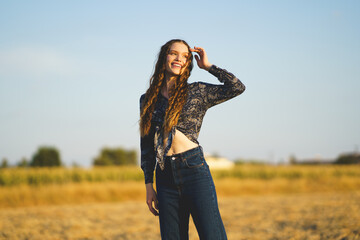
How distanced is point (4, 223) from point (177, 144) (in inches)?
232

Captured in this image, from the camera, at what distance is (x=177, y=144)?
84.5 inches

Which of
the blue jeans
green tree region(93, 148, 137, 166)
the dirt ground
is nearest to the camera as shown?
the blue jeans

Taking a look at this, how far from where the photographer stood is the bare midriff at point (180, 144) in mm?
2131

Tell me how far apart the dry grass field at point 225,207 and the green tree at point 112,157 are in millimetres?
33673

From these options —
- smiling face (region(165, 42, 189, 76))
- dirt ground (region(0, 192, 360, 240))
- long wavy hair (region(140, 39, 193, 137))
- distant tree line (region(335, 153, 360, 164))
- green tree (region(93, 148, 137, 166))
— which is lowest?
distant tree line (region(335, 153, 360, 164))

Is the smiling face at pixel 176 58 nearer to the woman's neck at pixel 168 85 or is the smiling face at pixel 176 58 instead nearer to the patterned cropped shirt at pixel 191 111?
the woman's neck at pixel 168 85

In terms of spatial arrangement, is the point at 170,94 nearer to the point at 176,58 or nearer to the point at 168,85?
the point at 168,85

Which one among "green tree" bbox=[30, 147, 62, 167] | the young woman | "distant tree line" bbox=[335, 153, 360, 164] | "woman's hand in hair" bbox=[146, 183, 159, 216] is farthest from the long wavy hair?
"distant tree line" bbox=[335, 153, 360, 164]

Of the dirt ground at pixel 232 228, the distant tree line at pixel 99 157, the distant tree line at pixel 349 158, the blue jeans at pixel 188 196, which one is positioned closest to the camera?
the blue jeans at pixel 188 196

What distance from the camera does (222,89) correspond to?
89.6 inches

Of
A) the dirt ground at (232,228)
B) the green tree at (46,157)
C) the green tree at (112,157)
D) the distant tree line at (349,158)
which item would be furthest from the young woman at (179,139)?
the distant tree line at (349,158)

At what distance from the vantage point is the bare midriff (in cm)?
213

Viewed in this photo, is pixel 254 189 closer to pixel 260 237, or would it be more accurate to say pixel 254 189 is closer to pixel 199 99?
pixel 260 237

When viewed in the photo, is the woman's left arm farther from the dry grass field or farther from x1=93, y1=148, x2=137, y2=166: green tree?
x1=93, y1=148, x2=137, y2=166: green tree
